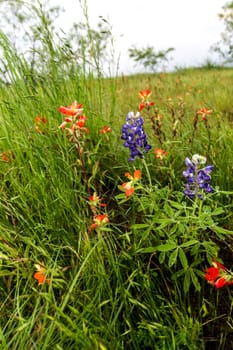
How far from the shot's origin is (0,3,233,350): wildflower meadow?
4.06 ft

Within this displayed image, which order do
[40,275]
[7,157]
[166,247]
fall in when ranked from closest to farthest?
[40,275], [166,247], [7,157]

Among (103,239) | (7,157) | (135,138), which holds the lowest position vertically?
(103,239)

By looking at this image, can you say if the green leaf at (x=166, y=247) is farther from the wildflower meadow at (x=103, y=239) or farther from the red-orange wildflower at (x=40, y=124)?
the red-orange wildflower at (x=40, y=124)

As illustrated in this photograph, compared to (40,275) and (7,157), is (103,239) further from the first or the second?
(7,157)

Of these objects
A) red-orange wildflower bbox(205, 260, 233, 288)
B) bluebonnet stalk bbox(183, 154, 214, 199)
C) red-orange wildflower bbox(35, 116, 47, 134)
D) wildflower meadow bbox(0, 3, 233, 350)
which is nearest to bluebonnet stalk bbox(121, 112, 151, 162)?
wildflower meadow bbox(0, 3, 233, 350)

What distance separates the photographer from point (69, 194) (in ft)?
5.35

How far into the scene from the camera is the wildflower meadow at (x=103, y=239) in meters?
1.24

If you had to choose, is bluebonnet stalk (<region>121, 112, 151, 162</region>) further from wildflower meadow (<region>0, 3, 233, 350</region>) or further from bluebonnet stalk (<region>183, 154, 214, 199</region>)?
bluebonnet stalk (<region>183, 154, 214, 199</region>)

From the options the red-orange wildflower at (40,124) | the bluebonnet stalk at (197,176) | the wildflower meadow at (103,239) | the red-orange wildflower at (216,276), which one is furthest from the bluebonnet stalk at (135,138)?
the red-orange wildflower at (216,276)

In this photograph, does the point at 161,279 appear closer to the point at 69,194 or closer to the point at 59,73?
the point at 69,194

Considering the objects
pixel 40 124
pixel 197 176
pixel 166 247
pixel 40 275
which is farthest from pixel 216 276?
pixel 40 124

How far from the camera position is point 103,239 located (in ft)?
4.59

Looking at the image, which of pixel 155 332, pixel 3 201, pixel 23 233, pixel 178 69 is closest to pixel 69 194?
pixel 23 233

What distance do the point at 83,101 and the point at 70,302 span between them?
48.4 inches
